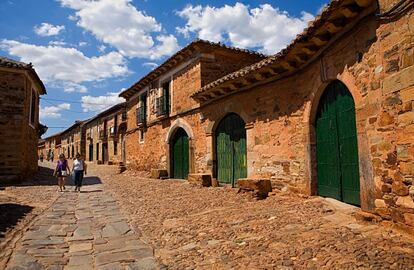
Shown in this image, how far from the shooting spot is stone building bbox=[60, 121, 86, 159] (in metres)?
35.2

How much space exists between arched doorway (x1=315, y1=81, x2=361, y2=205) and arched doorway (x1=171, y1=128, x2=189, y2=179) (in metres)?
7.22

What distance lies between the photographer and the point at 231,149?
952cm

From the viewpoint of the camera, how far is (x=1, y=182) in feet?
36.8

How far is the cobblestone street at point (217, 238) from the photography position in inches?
131

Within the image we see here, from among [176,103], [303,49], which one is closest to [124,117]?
[176,103]

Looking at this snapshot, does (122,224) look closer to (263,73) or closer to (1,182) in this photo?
(263,73)

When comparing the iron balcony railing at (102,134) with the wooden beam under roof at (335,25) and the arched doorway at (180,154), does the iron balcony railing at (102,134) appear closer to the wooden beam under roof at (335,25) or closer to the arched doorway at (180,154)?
the arched doorway at (180,154)

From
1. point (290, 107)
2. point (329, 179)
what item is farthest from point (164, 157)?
point (329, 179)

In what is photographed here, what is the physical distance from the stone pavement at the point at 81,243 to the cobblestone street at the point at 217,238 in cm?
1

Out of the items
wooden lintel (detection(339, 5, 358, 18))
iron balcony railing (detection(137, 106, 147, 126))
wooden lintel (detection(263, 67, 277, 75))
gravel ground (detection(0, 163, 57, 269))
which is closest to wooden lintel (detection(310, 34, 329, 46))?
wooden lintel (detection(339, 5, 358, 18))

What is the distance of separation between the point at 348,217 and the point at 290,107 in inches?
121

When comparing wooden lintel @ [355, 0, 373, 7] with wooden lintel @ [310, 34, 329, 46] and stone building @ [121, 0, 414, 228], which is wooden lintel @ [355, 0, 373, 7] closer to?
stone building @ [121, 0, 414, 228]

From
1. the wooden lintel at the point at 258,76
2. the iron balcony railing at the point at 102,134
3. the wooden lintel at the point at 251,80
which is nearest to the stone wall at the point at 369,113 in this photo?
the wooden lintel at the point at 258,76

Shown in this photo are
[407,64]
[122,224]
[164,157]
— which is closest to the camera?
[407,64]
